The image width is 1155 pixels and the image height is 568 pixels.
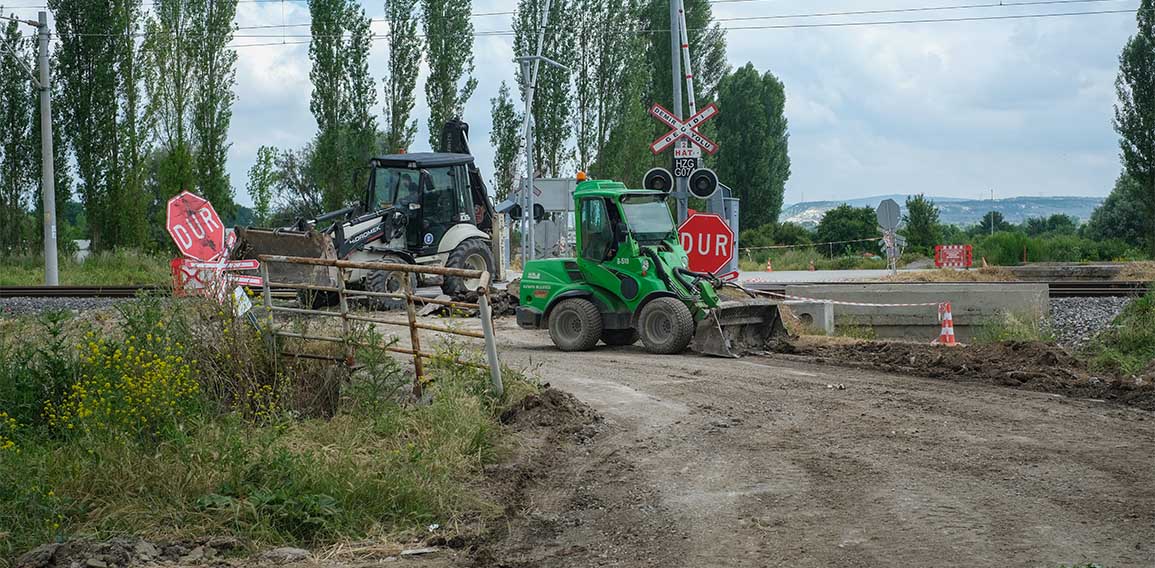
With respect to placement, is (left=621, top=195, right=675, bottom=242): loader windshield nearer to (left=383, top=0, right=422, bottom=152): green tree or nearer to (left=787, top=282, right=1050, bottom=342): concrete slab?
(left=787, top=282, right=1050, bottom=342): concrete slab

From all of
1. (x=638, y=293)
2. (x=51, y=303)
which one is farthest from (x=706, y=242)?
(x=51, y=303)

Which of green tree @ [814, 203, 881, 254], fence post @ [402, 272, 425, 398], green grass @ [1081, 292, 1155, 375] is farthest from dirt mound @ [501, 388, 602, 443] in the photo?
green tree @ [814, 203, 881, 254]

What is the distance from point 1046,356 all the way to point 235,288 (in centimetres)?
905

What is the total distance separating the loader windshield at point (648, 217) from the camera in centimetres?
1616

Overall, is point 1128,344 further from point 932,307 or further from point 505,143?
point 505,143

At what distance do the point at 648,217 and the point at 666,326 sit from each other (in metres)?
1.60

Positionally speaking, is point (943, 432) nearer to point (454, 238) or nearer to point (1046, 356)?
point (1046, 356)

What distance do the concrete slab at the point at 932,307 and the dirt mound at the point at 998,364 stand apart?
3905mm

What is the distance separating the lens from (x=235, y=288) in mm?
10227

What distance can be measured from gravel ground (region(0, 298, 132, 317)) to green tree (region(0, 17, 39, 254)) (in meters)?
17.4

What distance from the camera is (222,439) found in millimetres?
8086

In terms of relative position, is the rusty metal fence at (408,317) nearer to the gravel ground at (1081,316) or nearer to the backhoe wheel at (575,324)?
the backhoe wheel at (575,324)

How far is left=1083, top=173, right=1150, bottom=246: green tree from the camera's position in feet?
180

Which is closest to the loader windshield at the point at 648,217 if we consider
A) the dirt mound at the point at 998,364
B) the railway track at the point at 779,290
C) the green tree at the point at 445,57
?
the dirt mound at the point at 998,364
